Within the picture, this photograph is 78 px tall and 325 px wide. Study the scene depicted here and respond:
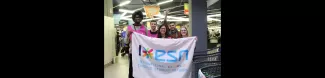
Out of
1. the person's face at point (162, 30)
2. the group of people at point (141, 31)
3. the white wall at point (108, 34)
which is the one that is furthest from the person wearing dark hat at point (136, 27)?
the white wall at point (108, 34)

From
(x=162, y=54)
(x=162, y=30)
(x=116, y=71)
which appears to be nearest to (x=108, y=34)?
(x=116, y=71)

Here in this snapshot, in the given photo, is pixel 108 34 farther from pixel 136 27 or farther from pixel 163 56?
pixel 163 56

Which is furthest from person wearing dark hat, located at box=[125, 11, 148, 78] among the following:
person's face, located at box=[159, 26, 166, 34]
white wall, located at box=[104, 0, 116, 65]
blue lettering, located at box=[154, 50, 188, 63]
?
white wall, located at box=[104, 0, 116, 65]

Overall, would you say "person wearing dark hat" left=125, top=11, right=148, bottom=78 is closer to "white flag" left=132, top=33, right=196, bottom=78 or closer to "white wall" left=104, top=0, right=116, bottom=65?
"white flag" left=132, top=33, right=196, bottom=78

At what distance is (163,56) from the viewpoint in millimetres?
3680

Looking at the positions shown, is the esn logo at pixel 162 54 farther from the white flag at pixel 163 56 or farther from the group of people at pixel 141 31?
the group of people at pixel 141 31

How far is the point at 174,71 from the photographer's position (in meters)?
3.66

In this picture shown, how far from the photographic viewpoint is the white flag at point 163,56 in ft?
11.9

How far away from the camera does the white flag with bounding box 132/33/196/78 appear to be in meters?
3.63

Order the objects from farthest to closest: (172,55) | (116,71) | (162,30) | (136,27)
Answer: (116,71), (162,30), (136,27), (172,55)
